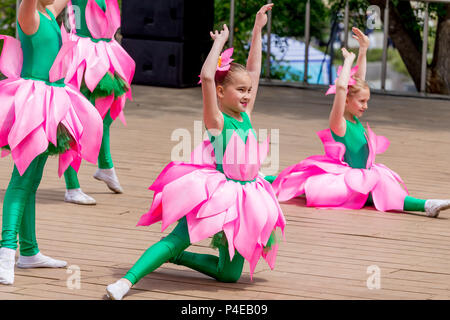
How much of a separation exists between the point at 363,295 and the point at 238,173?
0.75 m

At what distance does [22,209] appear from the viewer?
13.5ft

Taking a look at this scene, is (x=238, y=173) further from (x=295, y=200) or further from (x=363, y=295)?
(x=295, y=200)

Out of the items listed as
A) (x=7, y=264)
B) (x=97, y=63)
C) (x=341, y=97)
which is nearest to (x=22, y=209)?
(x=7, y=264)

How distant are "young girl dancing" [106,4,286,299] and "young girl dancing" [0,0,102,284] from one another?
51 centimetres

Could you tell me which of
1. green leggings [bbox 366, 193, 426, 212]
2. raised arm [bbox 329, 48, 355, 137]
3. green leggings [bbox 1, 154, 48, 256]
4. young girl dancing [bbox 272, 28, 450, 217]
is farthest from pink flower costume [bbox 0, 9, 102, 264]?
green leggings [bbox 366, 193, 426, 212]

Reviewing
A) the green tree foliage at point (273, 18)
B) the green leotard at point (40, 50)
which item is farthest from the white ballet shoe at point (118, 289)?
the green tree foliage at point (273, 18)

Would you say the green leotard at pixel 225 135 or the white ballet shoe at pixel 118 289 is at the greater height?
the green leotard at pixel 225 135

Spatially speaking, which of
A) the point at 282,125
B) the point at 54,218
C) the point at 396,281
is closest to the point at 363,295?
the point at 396,281

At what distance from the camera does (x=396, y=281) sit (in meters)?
4.22

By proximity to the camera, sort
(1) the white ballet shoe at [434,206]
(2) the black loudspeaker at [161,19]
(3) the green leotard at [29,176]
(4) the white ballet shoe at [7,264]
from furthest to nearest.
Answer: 1. (2) the black loudspeaker at [161,19]
2. (1) the white ballet shoe at [434,206]
3. (3) the green leotard at [29,176]
4. (4) the white ballet shoe at [7,264]

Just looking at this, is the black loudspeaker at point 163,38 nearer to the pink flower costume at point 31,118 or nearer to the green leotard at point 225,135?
the pink flower costume at point 31,118

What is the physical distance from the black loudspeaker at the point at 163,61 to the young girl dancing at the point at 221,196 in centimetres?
702

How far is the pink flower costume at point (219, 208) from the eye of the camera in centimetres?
388

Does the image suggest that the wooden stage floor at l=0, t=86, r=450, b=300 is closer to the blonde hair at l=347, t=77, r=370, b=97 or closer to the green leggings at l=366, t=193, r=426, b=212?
the green leggings at l=366, t=193, r=426, b=212
